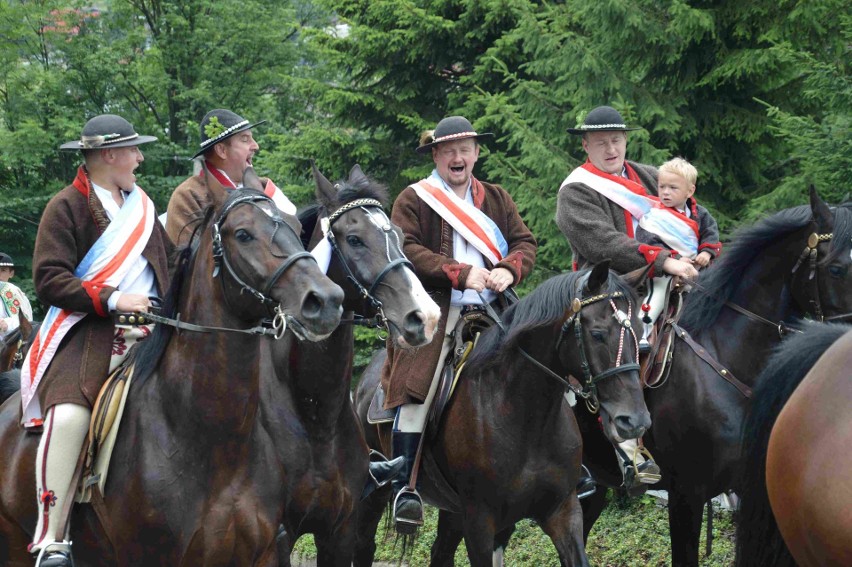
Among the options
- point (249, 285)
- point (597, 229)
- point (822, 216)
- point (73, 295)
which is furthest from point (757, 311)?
point (73, 295)

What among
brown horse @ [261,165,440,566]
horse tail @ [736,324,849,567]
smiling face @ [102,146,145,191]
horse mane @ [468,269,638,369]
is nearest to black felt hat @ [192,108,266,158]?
smiling face @ [102,146,145,191]

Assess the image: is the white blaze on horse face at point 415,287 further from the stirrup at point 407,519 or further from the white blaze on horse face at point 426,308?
the stirrup at point 407,519

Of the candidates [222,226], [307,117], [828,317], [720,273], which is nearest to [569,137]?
[720,273]

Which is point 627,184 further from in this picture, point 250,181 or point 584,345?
point 250,181

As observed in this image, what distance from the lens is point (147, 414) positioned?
214 inches

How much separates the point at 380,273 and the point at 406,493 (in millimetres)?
2083

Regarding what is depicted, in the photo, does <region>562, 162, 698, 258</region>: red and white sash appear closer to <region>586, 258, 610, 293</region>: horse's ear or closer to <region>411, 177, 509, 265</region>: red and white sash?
<region>411, 177, 509, 265</region>: red and white sash

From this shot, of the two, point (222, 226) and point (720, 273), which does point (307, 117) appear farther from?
point (222, 226)

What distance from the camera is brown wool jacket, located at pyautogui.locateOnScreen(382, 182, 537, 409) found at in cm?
729

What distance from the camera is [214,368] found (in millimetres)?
5223

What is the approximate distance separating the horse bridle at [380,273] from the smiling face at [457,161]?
1631 mm

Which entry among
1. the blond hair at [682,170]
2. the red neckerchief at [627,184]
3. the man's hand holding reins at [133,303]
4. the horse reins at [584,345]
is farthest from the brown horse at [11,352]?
the blond hair at [682,170]

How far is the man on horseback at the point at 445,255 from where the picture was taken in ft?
23.9

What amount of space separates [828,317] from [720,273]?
0.96 metres
